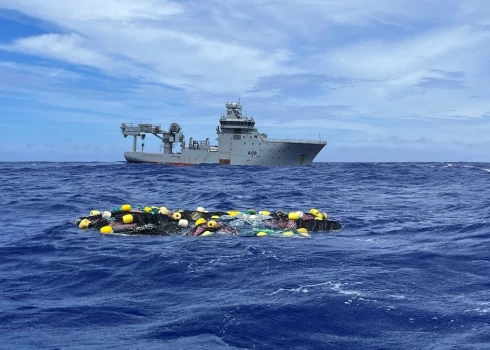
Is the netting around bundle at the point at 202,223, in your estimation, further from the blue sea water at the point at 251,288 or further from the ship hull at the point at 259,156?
the ship hull at the point at 259,156

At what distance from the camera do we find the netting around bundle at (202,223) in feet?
64.0

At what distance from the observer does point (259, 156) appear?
83.5 m

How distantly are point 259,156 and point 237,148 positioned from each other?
406 centimetres

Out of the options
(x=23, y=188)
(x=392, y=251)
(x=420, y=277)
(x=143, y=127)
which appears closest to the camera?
(x=420, y=277)

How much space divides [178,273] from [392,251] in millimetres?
7288

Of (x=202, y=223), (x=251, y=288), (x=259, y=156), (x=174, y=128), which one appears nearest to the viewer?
(x=251, y=288)

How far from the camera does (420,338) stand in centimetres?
876

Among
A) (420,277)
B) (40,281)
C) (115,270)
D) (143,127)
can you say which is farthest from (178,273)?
(143,127)

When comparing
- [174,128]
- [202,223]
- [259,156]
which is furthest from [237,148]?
[202,223]

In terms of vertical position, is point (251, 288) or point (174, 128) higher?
point (174, 128)

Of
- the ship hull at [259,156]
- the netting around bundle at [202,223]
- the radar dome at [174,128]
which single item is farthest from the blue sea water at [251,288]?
the radar dome at [174,128]

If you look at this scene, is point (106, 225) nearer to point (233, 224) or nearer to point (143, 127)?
point (233, 224)

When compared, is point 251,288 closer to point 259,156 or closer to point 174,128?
point 259,156

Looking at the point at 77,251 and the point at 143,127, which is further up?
the point at 143,127
